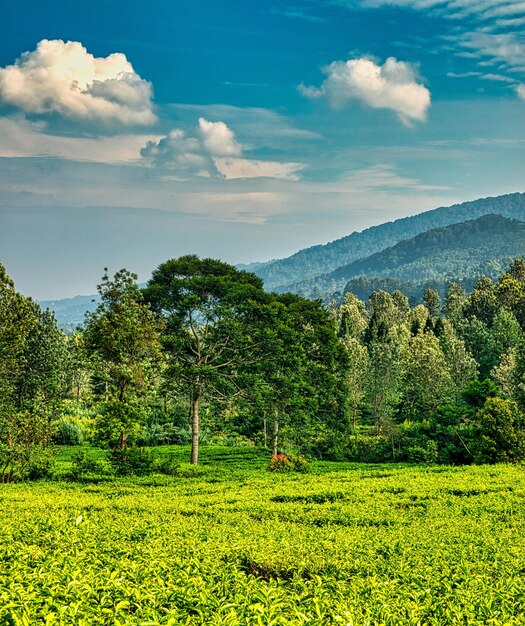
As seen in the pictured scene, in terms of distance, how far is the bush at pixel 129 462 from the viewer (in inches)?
1112

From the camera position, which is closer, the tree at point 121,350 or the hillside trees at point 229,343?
the tree at point 121,350

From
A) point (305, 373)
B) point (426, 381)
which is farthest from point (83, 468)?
point (426, 381)

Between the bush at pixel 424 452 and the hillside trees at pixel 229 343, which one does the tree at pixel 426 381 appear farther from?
the hillside trees at pixel 229 343

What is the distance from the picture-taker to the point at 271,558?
8680 millimetres

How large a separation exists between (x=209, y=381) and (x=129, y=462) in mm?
8215

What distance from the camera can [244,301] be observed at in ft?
118

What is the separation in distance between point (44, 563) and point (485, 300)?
92.7 meters

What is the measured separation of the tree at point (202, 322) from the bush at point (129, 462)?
598 cm

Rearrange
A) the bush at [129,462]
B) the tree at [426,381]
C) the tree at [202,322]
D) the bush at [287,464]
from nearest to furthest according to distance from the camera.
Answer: the bush at [129,462]
the bush at [287,464]
the tree at [202,322]
the tree at [426,381]

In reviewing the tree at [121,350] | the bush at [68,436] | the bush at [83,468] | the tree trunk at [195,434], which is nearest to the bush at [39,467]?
the bush at [83,468]

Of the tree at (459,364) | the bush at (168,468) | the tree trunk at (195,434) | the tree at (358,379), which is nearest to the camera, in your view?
the bush at (168,468)

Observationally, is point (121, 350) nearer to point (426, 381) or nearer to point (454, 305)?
point (426, 381)

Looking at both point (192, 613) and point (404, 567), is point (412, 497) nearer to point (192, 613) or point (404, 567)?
point (404, 567)

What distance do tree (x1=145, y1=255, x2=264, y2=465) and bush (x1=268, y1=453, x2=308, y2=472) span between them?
18.6ft
